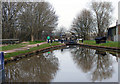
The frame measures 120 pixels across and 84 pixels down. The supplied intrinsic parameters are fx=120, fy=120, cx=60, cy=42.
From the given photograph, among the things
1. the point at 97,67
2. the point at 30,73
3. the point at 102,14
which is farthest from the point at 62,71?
the point at 102,14

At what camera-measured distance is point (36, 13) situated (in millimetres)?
32500

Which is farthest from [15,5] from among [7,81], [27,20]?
[7,81]

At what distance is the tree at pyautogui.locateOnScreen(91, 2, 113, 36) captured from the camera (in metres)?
36.1

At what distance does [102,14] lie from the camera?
37062 millimetres

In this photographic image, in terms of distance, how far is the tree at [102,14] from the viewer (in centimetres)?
3609

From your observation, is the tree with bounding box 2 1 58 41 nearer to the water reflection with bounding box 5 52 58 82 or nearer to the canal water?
the canal water

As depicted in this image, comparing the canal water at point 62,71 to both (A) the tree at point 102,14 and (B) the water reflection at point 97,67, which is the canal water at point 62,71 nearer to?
(B) the water reflection at point 97,67

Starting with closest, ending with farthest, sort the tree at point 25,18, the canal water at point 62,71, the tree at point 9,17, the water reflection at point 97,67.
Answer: the canal water at point 62,71 < the water reflection at point 97,67 < the tree at point 9,17 < the tree at point 25,18

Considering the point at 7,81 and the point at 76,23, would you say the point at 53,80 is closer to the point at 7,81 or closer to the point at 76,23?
the point at 7,81

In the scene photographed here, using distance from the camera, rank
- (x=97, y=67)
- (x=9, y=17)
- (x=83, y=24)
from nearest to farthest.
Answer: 1. (x=97, y=67)
2. (x=9, y=17)
3. (x=83, y=24)

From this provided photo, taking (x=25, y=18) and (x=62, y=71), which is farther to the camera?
(x=25, y=18)

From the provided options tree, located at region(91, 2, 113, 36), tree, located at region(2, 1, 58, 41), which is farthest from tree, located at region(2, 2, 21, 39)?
tree, located at region(91, 2, 113, 36)

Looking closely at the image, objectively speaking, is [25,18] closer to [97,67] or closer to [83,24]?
[83,24]

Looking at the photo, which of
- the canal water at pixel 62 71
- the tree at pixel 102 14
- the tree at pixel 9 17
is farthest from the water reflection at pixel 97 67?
the tree at pixel 102 14
